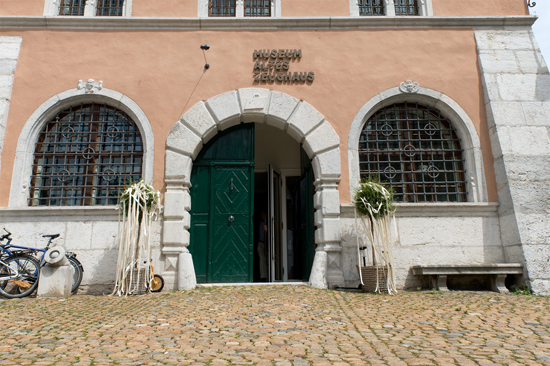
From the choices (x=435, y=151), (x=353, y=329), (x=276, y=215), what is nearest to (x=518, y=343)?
(x=353, y=329)

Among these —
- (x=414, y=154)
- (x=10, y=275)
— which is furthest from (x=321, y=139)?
(x=10, y=275)

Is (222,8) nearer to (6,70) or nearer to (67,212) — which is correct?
(6,70)

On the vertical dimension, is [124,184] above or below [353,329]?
above

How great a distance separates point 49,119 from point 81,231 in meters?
2.01

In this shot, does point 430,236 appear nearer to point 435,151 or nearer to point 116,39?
point 435,151

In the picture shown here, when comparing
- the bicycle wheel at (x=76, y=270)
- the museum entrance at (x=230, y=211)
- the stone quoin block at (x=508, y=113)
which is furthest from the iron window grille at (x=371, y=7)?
the bicycle wheel at (x=76, y=270)

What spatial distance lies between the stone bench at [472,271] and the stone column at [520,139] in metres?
0.28

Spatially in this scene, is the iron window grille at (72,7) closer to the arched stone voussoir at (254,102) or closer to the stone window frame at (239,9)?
the stone window frame at (239,9)

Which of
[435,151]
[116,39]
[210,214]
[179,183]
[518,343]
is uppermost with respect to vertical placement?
[116,39]

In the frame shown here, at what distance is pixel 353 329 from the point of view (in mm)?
3521

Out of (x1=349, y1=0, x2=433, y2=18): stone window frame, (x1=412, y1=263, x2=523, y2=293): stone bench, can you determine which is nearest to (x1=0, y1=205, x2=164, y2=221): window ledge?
(x1=412, y1=263, x2=523, y2=293): stone bench

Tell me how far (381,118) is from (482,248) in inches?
100.0

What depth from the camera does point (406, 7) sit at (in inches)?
295

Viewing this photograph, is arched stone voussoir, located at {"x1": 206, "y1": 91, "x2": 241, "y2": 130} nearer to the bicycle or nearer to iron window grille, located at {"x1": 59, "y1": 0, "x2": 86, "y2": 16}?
the bicycle
